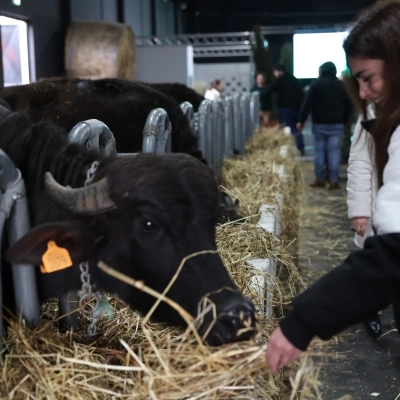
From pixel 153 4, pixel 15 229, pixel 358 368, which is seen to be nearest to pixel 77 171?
pixel 15 229

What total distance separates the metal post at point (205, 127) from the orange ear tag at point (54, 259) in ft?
13.1

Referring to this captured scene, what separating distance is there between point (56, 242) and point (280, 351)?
0.88 m

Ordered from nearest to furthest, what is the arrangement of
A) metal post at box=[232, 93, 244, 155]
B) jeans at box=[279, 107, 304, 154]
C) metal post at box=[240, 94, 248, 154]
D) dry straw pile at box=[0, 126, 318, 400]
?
dry straw pile at box=[0, 126, 318, 400], metal post at box=[232, 93, 244, 155], metal post at box=[240, 94, 248, 154], jeans at box=[279, 107, 304, 154]

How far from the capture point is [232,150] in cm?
870

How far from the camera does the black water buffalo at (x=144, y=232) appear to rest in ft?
7.27

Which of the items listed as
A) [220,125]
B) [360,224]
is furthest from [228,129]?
[360,224]

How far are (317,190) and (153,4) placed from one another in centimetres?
1157

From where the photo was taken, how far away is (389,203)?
1.95 meters

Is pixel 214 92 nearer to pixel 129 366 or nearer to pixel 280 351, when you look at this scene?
pixel 129 366

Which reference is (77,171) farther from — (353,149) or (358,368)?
(358,368)

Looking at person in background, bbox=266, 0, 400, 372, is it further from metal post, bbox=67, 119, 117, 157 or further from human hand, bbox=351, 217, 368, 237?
human hand, bbox=351, 217, 368, 237

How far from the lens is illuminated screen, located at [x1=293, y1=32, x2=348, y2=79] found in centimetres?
2133

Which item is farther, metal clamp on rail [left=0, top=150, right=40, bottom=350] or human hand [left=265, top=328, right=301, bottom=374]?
metal clamp on rail [left=0, top=150, right=40, bottom=350]

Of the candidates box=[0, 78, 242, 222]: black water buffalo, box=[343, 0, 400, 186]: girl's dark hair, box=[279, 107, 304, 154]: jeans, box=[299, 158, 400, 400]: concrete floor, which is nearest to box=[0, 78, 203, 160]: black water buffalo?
box=[0, 78, 242, 222]: black water buffalo
